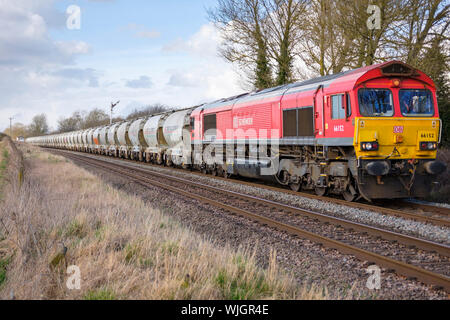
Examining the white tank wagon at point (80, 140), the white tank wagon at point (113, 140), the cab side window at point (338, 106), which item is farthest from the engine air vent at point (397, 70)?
the white tank wagon at point (80, 140)

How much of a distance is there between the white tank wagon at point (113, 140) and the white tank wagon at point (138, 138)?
15.1ft

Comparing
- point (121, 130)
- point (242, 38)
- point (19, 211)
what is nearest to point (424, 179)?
point (19, 211)

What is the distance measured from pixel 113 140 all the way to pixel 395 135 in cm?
3199

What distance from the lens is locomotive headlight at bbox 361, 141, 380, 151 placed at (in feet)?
32.5

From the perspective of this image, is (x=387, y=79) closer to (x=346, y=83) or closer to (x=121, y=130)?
(x=346, y=83)

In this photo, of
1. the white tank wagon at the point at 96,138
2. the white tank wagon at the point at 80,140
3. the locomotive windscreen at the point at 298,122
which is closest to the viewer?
the locomotive windscreen at the point at 298,122

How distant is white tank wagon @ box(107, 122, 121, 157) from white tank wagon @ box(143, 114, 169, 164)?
8691 mm

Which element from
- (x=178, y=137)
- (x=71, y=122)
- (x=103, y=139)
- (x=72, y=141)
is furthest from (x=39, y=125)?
(x=178, y=137)

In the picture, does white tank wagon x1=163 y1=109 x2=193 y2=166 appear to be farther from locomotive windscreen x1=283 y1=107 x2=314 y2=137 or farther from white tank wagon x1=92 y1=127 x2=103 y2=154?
white tank wagon x1=92 y1=127 x2=103 y2=154

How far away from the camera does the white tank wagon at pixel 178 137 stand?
21.8 m

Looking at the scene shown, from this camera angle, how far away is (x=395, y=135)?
10.3 meters

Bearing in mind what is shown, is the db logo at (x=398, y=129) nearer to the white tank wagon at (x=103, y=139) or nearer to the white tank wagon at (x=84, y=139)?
the white tank wagon at (x=103, y=139)

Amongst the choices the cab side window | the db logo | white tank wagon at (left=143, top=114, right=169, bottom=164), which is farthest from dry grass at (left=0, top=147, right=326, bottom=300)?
white tank wagon at (left=143, top=114, right=169, bottom=164)

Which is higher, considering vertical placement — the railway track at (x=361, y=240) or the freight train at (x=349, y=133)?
the freight train at (x=349, y=133)
